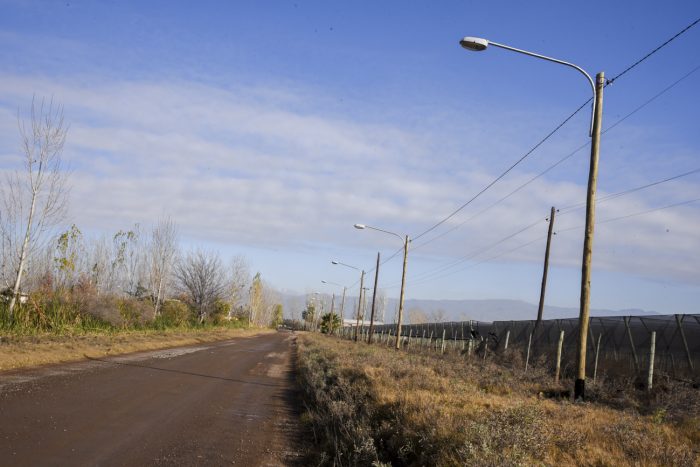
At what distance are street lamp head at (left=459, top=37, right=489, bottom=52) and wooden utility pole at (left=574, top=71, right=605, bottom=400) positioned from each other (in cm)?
293

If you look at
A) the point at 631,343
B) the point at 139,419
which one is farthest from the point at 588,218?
the point at 631,343

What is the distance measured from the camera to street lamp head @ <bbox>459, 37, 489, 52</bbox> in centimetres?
1196

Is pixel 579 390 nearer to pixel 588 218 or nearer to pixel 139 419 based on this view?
pixel 588 218

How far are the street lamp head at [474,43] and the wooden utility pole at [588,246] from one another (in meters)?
2.93

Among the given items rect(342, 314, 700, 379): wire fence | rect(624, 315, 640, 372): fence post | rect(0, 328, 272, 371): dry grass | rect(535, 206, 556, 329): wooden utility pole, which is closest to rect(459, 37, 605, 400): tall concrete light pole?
rect(342, 314, 700, 379): wire fence

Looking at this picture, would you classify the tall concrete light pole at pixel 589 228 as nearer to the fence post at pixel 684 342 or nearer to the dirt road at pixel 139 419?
the dirt road at pixel 139 419

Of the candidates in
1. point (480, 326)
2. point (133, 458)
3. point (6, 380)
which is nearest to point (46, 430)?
point (133, 458)

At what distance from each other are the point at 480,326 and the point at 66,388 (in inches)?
1453

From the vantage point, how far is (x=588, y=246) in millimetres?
12484

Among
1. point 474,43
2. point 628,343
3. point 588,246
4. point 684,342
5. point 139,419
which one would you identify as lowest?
point 139,419

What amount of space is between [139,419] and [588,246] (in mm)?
9582

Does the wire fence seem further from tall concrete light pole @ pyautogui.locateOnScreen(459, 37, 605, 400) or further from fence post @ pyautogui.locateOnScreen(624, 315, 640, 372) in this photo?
tall concrete light pole @ pyautogui.locateOnScreen(459, 37, 605, 400)

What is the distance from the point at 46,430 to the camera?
7.64 metres

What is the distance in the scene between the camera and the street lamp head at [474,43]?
1196 centimetres
